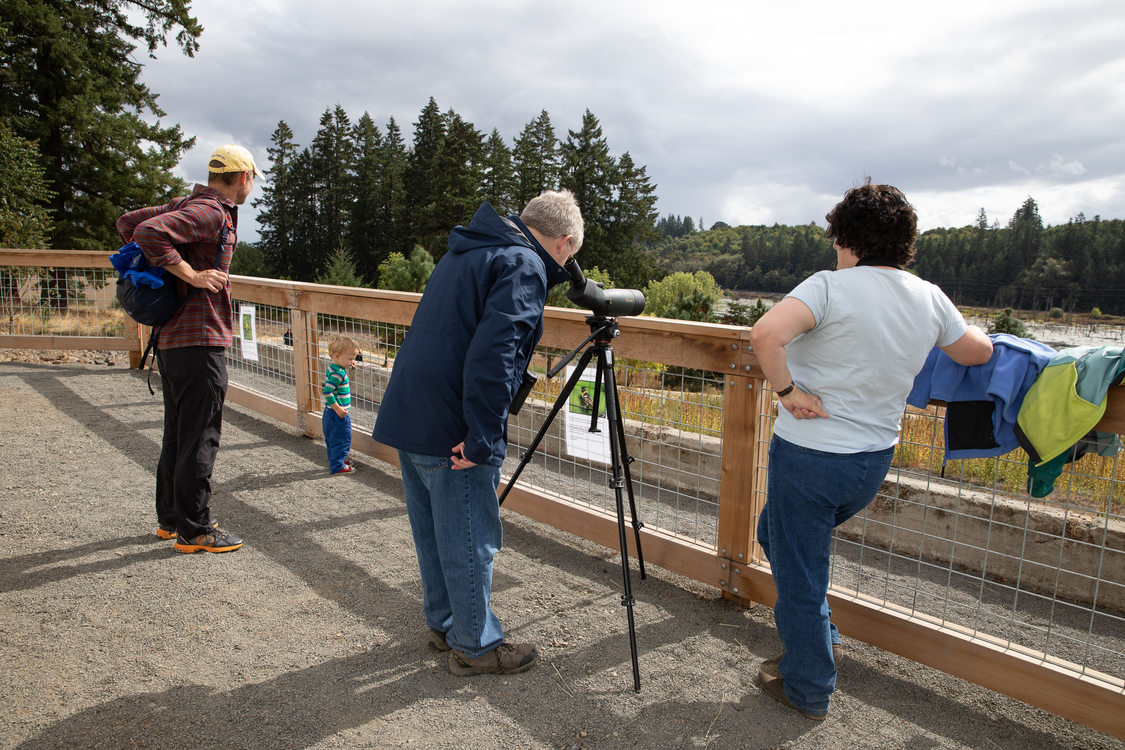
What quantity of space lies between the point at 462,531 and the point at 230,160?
2.31 metres

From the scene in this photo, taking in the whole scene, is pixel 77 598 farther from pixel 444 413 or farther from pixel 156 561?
pixel 444 413

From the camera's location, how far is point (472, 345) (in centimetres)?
Answer: 235

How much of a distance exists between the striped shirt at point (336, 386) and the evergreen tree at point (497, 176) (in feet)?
195

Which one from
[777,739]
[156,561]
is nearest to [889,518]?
[777,739]

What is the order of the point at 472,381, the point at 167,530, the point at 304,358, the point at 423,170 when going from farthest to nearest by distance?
the point at 423,170, the point at 304,358, the point at 167,530, the point at 472,381

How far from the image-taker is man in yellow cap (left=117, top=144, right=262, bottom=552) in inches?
138

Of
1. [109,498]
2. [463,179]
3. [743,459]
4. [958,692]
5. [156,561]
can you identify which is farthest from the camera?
[463,179]

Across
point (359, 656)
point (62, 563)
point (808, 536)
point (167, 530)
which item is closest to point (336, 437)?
point (167, 530)

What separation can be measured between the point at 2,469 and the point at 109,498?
3.61 ft

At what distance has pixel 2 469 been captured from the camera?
4.88 m

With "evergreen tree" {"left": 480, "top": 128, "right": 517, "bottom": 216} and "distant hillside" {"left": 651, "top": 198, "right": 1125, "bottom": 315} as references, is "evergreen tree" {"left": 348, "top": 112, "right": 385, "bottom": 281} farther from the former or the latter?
"distant hillside" {"left": 651, "top": 198, "right": 1125, "bottom": 315}

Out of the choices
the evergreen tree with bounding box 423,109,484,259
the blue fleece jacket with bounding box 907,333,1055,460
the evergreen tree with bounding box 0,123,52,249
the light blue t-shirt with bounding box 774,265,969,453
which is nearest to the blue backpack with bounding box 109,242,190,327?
the light blue t-shirt with bounding box 774,265,969,453

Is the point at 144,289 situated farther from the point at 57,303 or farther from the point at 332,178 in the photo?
the point at 332,178

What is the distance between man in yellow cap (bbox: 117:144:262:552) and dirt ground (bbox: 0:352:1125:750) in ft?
1.06
